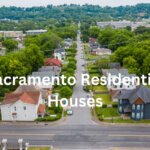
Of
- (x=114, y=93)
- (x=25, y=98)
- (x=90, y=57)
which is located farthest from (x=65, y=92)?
(x=90, y=57)

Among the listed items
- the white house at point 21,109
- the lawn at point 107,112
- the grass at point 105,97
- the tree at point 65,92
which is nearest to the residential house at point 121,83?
the grass at point 105,97

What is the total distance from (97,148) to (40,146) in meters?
7.82

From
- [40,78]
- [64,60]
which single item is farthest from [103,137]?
[64,60]

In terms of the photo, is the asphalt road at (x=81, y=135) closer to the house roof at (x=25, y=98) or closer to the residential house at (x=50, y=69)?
the house roof at (x=25, y=98)

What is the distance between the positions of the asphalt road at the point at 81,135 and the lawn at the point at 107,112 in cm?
258

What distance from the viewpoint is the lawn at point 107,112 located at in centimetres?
5322

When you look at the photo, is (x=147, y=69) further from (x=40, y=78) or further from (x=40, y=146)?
(x=40, y=146)

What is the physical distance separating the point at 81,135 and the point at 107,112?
32.9 feet

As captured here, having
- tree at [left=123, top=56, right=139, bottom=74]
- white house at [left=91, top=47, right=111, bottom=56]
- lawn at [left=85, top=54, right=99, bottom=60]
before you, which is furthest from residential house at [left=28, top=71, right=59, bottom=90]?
white house at [left=91, top=47, right=111, bottom=56]

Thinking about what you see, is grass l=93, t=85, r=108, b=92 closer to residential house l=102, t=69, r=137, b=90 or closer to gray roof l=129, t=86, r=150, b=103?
residential house l=102, t=69, r=137, b=90

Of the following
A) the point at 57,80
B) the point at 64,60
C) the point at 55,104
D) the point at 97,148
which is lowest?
the point at 97,148

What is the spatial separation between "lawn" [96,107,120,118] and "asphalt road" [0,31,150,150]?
2.58m

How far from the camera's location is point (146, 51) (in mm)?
81438

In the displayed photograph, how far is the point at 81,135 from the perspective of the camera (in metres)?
46.2
